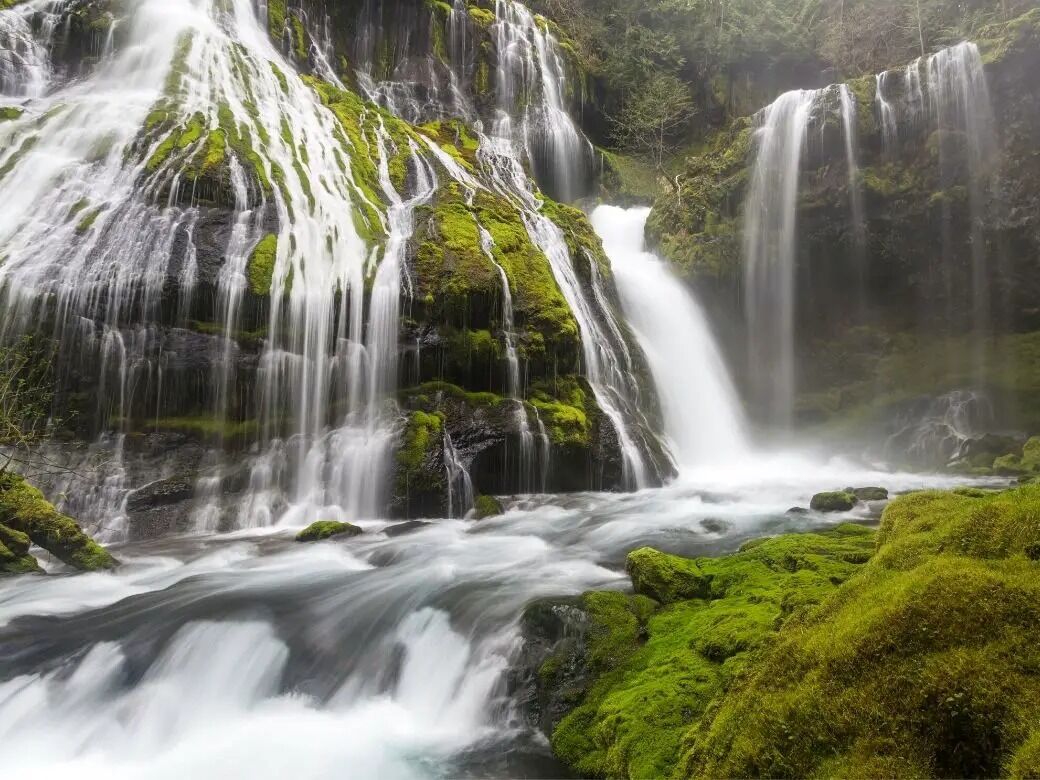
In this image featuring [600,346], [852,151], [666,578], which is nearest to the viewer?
[666,578]

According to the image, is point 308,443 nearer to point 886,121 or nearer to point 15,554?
point 15,554

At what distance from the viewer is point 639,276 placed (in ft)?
72.0

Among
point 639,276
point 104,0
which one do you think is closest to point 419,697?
point 639,276

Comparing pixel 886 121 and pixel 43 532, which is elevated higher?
pixel 886 121

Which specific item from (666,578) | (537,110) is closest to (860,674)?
(666,578)

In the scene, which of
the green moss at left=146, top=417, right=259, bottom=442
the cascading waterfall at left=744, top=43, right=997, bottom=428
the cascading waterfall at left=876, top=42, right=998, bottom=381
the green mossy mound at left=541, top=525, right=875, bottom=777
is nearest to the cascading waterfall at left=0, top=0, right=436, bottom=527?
the green moss at left=146, top=417, right=259, bottom=442

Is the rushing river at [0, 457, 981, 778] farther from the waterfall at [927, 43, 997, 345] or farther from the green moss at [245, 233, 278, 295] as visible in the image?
the waterfall at [927, 43, 997, 345]

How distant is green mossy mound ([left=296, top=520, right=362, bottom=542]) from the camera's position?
10225 mm

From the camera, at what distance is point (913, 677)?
2383 mm

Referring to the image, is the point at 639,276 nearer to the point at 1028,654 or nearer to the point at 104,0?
the point at 1028,654

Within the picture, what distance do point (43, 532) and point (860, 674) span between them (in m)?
10.6

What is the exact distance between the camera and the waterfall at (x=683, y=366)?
17797mm

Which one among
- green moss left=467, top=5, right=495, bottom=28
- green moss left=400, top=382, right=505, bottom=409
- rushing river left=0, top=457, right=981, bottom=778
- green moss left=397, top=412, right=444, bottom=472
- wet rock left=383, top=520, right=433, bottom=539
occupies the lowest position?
rushing river left=0, top=457, right=981, bottom=778

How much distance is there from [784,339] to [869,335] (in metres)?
2.70
